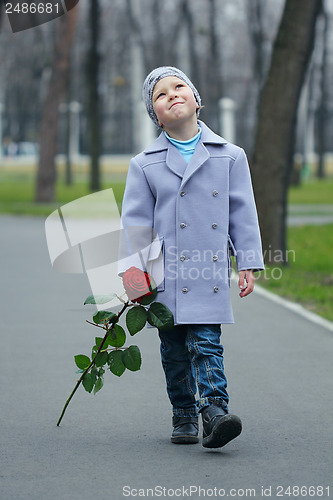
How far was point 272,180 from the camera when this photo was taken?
46.0 ft

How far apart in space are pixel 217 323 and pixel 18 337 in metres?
3.77

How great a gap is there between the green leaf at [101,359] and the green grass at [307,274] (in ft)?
14.7

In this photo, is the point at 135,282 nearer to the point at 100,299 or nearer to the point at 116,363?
the point at 100,299

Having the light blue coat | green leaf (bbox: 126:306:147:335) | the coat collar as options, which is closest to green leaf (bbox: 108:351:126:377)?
green leaf (bbox: 126:306:147:335)

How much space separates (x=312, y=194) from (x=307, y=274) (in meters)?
22.2

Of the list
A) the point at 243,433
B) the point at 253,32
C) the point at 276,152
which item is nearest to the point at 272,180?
the point at 276,152

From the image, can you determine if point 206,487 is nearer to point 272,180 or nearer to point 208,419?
point 208,419

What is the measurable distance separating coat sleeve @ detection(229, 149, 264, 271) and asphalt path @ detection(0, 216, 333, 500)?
0.85 m

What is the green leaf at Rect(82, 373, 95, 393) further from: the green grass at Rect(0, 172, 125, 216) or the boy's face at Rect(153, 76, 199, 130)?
the green grass at Rect(0, 172, 125, 216)

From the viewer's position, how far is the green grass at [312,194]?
31.3 meters

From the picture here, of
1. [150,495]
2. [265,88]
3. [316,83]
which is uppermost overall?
[316,83]

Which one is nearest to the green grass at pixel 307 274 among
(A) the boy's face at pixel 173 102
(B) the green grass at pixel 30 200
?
(A) the boy's face at pixel 173 102

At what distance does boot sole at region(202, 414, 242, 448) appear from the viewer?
495 cm

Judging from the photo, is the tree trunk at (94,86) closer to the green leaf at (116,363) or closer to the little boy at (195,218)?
the green leaf at (116,363)
